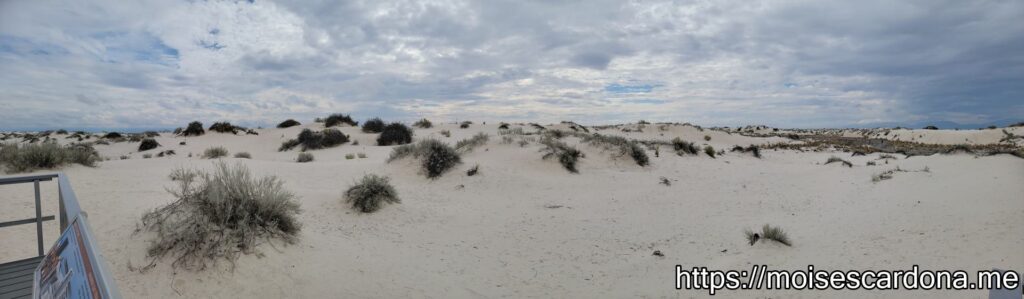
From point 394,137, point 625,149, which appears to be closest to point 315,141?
point 394,137

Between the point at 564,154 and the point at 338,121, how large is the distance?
2036cm

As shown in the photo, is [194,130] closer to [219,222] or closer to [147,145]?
[147,145]

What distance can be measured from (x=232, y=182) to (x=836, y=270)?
24.0ft

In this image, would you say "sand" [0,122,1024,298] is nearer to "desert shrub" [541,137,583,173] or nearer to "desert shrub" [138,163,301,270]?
"desert shrub" [138,163,301,270]

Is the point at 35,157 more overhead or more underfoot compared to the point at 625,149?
more overhead

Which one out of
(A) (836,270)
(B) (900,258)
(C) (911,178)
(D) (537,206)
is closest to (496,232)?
(D) (537,206)

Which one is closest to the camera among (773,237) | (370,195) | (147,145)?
(773,237)

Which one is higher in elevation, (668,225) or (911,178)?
(911,178)

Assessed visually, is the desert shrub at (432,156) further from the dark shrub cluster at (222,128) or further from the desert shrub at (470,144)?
the dark shrub cluster at (222,128)

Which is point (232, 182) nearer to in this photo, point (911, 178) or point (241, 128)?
point (911, 178)

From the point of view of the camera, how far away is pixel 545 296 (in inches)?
213

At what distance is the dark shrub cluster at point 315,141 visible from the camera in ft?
67.6

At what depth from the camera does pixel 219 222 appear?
5305mm

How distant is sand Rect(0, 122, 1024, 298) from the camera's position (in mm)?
5043
